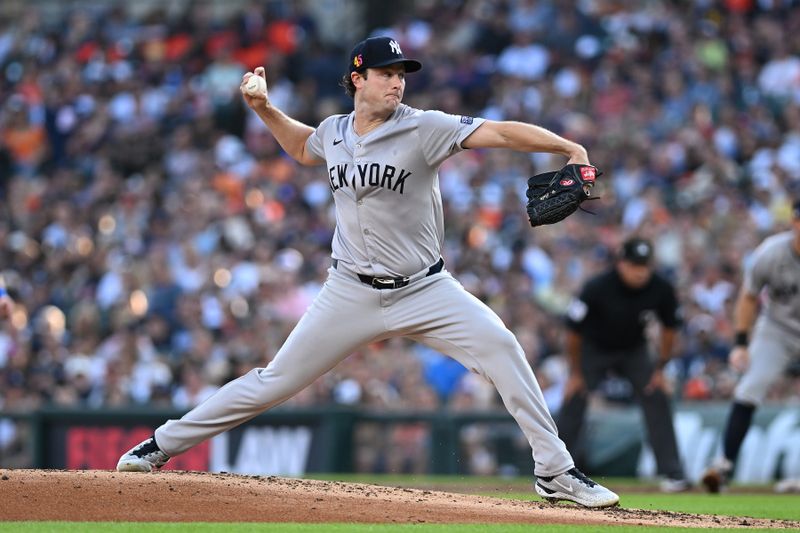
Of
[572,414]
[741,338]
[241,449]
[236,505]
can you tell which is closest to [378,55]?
[236,505]

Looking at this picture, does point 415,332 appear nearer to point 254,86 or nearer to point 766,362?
point 254,86

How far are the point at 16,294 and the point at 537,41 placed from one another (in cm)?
815

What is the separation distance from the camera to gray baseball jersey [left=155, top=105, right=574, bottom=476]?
750 centimetres

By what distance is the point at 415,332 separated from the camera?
7.66 metres

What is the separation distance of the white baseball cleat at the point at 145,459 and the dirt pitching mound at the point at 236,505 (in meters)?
0.13

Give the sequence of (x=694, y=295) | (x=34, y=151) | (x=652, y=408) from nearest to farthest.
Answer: (x=652, y=408), (x=694, y=295), (x=34, y=151)

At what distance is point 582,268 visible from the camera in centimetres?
1667

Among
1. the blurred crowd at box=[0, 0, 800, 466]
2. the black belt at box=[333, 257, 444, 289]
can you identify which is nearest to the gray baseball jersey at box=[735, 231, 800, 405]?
the blurred crowd at box=[0, 0, 800, 466]

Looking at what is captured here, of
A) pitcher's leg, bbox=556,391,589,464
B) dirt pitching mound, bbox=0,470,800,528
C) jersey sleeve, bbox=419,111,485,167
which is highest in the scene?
jersey sleeve, bbox=419,111,485,167

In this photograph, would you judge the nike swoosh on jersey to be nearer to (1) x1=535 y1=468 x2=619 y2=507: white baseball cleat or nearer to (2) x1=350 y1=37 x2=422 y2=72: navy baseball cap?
(1) x1=535 y1=468 x2=619 y2=507: white baseball cleat

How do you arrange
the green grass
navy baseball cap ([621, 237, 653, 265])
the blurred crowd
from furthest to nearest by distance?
the blurred crowd, navy baseball cap ([621, 237, 653, 265]), the green grass

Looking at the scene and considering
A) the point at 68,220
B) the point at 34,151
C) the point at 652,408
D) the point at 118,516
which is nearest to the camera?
the point at 118,516

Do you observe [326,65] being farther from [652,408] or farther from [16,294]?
[652,408]

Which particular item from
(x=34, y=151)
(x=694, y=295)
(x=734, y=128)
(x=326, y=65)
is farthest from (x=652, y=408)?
(x=34, y=151)
